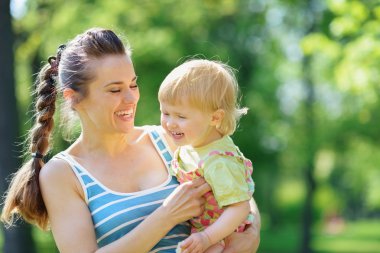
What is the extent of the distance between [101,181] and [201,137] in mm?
499

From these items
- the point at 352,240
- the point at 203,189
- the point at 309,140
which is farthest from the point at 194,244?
the point at 352,240

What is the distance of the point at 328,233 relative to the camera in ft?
119

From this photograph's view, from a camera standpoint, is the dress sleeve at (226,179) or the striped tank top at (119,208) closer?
the dress sleeve at (226,179)

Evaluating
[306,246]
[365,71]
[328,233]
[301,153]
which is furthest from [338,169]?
[365,71]

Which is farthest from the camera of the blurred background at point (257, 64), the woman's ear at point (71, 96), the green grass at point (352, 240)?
the green grass at point (352, 240)

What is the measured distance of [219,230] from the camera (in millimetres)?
3061

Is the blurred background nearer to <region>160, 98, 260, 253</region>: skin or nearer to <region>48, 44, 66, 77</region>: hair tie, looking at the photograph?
<region>48, 44, 66, 77</region>: hair tie

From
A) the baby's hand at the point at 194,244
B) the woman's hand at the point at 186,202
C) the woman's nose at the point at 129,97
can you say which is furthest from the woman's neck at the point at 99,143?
the baby's hand at the point at 194,244

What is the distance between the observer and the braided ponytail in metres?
3.29

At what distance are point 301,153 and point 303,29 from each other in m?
4.06

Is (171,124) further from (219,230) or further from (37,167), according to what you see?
(37,167)

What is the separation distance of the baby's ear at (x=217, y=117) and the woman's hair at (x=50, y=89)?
0.51 metres

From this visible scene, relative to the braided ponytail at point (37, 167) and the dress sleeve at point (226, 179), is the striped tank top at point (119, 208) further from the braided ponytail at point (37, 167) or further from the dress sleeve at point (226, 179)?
the dress sleeve at point (226, 179)

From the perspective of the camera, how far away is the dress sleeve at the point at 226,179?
10.0 ft
